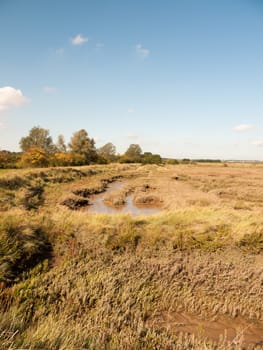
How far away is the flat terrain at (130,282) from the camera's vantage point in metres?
3.55

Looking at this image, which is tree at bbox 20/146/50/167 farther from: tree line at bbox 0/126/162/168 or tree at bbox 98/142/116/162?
tree at bbox 98/142/116/162

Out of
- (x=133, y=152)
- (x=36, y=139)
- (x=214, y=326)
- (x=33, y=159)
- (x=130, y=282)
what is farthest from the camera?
(x=133, y=152)

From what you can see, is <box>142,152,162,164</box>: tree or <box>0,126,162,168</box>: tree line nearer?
<box>0,126,162,168</box>: tree line

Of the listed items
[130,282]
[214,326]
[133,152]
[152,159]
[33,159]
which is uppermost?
[133,152]

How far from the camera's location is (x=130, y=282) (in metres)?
5.25

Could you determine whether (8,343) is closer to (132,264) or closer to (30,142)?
(132,264)

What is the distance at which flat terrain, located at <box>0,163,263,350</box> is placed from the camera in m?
3.55

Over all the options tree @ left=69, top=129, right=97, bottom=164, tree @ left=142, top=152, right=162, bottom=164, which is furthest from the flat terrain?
tree @ left=142, top=152, right=162, bottom=164

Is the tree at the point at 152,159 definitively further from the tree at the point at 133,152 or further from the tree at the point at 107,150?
the tree at the point at 107,150

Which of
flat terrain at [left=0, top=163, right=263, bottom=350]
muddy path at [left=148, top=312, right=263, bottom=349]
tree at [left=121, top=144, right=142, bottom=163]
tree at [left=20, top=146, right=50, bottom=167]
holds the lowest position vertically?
muddy path at [left=148, top=312, right=263, bottom=349]

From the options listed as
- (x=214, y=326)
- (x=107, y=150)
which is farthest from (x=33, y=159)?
(x=107, y=150)

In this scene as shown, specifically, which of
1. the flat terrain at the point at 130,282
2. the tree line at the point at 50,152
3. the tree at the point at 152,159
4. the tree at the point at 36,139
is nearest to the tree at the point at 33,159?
the tree line at the point at 50,152

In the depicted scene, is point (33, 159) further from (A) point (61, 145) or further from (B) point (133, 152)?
(B) point (133, 152)

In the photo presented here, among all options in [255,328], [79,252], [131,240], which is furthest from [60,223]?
[255,328]
